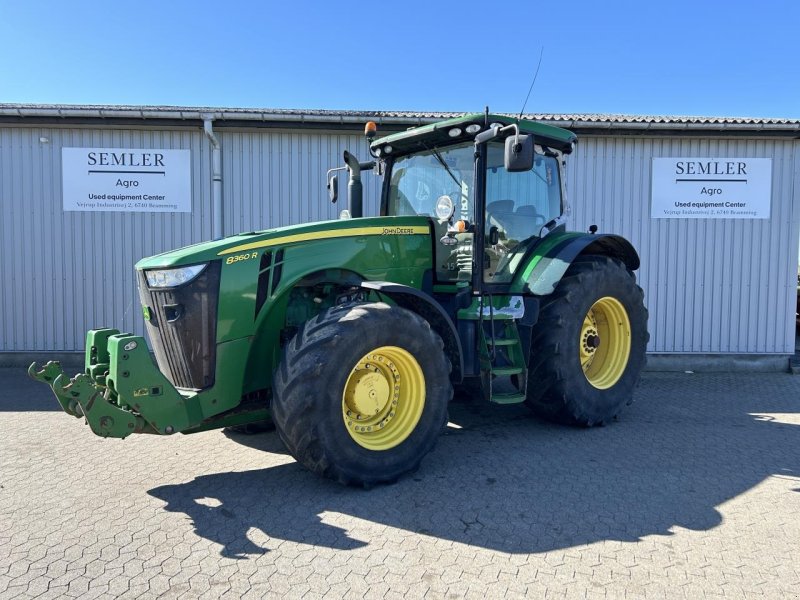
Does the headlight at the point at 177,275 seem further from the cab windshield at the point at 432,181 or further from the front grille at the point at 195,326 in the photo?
the cab windshield at the point at 432,181

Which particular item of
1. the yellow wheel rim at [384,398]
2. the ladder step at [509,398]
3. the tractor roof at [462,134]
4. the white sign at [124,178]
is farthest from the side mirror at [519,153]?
the white sign at [124,178]

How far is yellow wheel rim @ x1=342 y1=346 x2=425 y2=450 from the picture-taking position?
12.4 ft

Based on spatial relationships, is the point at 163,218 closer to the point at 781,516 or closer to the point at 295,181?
the point at 295,181

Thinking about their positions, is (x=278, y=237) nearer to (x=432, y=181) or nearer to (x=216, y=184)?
(x=432, y=181)

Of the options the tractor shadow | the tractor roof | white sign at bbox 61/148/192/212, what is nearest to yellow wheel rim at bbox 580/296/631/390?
the tractor shadow

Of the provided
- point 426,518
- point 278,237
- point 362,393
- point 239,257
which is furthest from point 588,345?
point 239,257

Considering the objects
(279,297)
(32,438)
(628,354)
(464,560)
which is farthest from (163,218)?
(464,560)

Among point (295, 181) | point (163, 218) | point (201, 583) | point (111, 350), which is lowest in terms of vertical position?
point (201, 583)

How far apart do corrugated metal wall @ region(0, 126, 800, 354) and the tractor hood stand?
3671 mm

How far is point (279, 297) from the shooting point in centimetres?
390

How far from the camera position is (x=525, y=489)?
3730 mm

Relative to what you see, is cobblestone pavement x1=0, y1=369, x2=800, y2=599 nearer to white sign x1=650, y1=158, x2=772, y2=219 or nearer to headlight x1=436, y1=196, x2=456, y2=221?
headlight x1=436, y1=196, x2=456, y2=221

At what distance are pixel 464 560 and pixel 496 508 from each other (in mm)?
636

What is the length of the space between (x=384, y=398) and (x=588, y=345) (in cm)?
236
